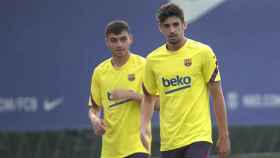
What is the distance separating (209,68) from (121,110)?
1.18 meters

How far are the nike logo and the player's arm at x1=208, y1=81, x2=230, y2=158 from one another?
3972mm

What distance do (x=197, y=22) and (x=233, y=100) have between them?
942mm

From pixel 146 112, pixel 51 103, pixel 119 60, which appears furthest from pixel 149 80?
pixel 51 103

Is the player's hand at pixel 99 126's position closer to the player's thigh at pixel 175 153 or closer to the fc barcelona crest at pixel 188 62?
the player's thigh at pixel 175 153

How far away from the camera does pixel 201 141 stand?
543 cm

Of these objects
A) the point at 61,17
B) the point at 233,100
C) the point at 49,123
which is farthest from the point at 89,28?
the point at 233,100

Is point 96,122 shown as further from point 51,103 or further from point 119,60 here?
point 51,103

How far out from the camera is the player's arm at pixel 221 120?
535 centimetres

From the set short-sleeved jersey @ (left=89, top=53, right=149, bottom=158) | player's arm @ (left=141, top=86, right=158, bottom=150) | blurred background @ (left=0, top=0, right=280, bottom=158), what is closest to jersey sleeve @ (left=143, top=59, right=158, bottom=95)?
player's arm @ (left=141, top=86, right=158, bottom=150)

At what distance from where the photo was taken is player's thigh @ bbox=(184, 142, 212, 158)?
17.6 ft

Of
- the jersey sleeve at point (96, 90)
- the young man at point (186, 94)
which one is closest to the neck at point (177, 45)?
the young man at point (186, 94)

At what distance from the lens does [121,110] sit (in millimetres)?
6445

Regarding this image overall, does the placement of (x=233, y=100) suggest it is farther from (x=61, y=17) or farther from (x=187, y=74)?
(x=187, y=74)

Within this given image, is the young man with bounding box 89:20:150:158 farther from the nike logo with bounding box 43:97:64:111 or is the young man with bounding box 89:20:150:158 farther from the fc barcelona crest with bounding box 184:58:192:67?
the nike logo with bounding box 43:97:64:111
